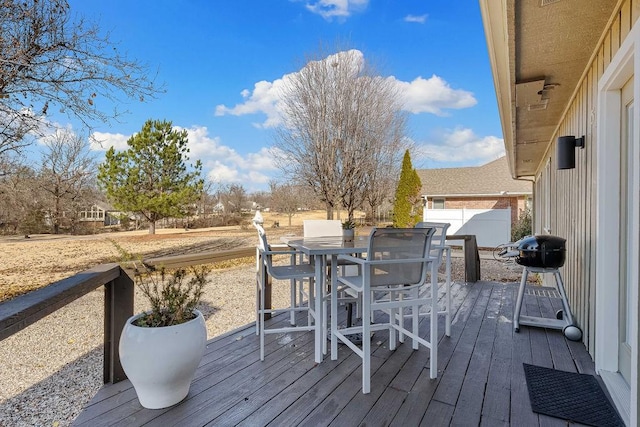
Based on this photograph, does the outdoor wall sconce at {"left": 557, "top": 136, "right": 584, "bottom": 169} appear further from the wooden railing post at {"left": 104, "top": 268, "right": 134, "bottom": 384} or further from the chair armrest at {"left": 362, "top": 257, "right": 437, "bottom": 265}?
the wooden railing post at {"left": 104, "top": 268, "right": 134, "bottom": 384}

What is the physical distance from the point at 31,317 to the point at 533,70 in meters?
3.52

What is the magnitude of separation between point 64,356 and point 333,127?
7436 mm

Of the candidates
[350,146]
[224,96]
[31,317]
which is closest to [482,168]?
[350,146]

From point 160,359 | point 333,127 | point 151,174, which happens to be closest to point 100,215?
point 151,174

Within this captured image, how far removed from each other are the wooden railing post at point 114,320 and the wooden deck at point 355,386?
89mm

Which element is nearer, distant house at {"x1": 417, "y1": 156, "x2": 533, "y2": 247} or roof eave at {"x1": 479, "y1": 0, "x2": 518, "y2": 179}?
roof eave at {"x1": 479, "y1": 0, "x2": 518, "y2": 179}

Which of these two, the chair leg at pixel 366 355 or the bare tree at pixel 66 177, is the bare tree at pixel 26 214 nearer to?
the bare tree at pixel 66 177

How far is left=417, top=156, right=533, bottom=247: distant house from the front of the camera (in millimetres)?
12336

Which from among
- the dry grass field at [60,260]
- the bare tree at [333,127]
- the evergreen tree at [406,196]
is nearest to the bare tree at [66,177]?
the dry grass field at [60,260]

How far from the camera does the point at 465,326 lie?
336 cm

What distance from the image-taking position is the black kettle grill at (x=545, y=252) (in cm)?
299

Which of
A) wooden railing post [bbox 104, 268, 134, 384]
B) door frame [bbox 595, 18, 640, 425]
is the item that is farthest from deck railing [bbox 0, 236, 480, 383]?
door frame [bbox 595, 18, 640, 425]

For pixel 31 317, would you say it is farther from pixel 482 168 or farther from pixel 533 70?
pixel 482 168

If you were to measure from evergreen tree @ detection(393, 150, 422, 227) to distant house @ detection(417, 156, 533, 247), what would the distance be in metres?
1.63
